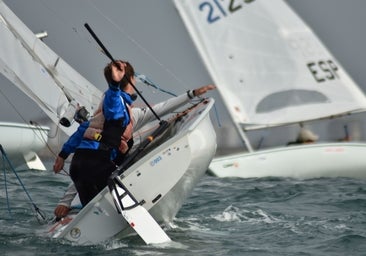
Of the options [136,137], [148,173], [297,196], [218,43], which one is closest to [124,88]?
[148,173]

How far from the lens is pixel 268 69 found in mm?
16344

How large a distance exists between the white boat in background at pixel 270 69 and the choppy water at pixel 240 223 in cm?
271

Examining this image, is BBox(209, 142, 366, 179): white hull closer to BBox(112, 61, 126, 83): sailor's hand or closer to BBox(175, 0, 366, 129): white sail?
BBox(175, 0, 366, 129): white sail

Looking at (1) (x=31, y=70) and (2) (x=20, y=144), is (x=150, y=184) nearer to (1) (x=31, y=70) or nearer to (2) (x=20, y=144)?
(1) (x=31, y=70)

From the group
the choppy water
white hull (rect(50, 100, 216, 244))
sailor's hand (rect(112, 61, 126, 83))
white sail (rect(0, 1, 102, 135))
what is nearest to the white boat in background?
the choppy water

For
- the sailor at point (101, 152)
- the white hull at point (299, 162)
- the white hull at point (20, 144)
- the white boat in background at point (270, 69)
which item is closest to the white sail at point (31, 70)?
the sailor at point (101, 152)

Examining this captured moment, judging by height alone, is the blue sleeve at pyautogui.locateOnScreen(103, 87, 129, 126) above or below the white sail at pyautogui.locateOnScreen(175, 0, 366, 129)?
above

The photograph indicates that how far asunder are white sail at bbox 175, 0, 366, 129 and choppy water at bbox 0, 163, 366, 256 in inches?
112

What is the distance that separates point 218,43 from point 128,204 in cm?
881

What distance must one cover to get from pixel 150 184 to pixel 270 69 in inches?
349

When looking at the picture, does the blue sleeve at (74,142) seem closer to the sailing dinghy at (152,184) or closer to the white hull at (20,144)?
the sailing dinghy at (152,184)

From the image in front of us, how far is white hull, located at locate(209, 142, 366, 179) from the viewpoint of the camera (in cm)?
1536

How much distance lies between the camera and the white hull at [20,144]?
1683 centimetres

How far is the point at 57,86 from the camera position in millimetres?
9586
